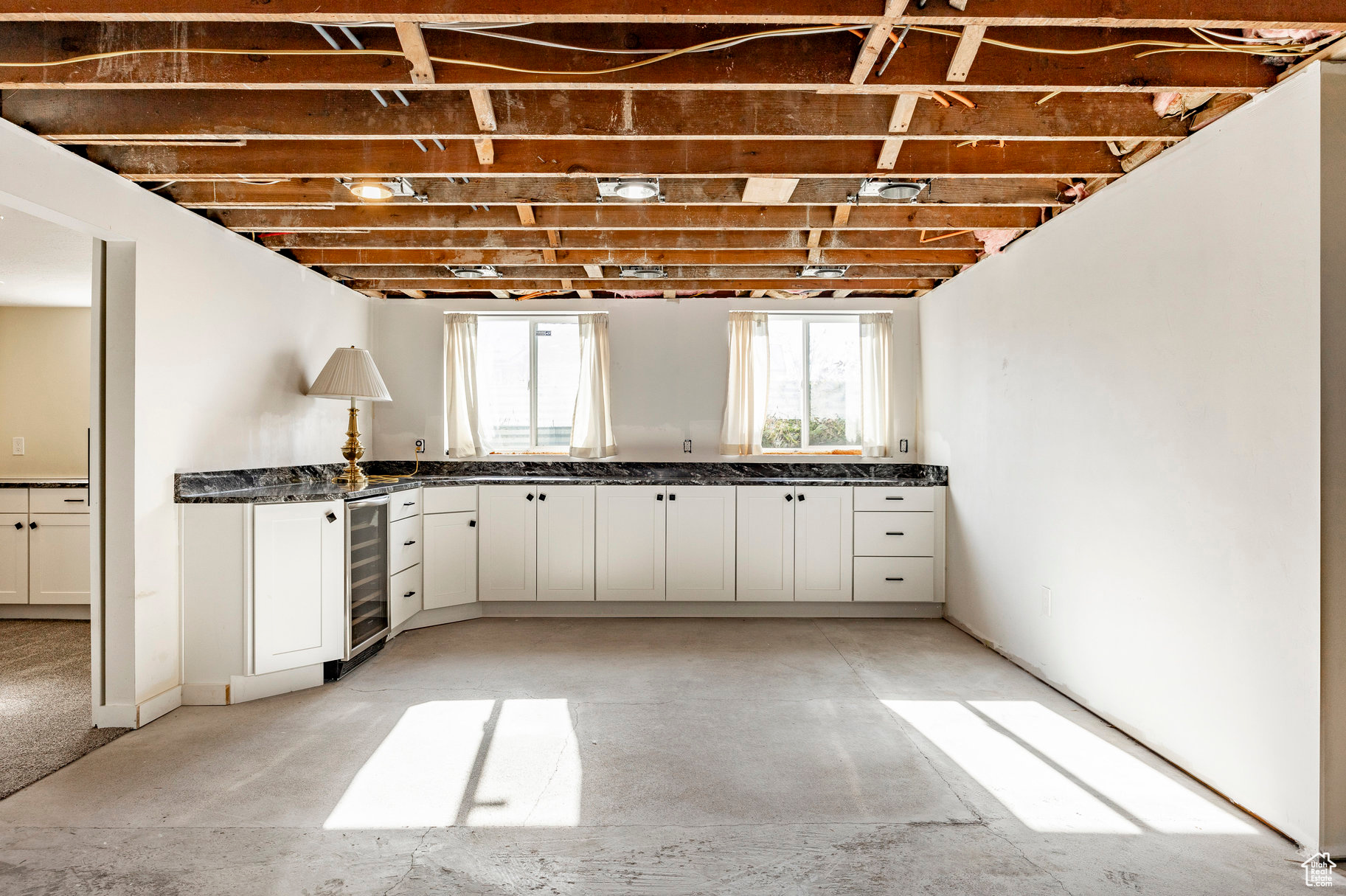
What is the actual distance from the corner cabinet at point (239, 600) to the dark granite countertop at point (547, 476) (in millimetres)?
127

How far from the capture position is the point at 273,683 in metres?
3.43

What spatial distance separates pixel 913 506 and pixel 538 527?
2555mm

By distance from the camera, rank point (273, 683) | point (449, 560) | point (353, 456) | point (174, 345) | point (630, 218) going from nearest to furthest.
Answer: point (174, 345), point (273, 683), point (630, 218), point (353, 456), point (449, 560)

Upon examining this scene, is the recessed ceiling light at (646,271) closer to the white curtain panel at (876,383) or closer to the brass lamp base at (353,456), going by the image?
the white curtain panel at (876,383)

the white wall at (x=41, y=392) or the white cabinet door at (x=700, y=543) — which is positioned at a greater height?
the white wall at (x=41, y=392)

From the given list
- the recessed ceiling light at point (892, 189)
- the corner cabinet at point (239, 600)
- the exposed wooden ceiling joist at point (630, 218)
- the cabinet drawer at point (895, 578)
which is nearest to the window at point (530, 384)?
the exposed wooden ceiling joist at point (630, 218)

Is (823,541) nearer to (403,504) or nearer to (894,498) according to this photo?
(894,498)

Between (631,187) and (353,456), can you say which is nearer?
(631,187)

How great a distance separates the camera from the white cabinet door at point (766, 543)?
→ 16.2 feet

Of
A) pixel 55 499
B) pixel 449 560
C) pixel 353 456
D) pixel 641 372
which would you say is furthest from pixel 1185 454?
pixel 55 499

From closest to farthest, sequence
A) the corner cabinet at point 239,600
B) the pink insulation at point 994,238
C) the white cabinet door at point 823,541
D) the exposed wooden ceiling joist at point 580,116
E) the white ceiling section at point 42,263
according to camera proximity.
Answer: the exposed wooden ceiling joist at point 580,116 < the corner cabinet at point 239,600 < the white ceiling section at point 42,263 < the pink insulation at point 994,238 < the white cabinet door at point 823,541

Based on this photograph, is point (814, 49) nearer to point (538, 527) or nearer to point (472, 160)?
point (472, 160)

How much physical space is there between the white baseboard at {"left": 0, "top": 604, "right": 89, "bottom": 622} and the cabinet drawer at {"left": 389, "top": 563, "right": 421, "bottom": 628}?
214cm

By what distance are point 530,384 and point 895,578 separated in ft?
9.95
